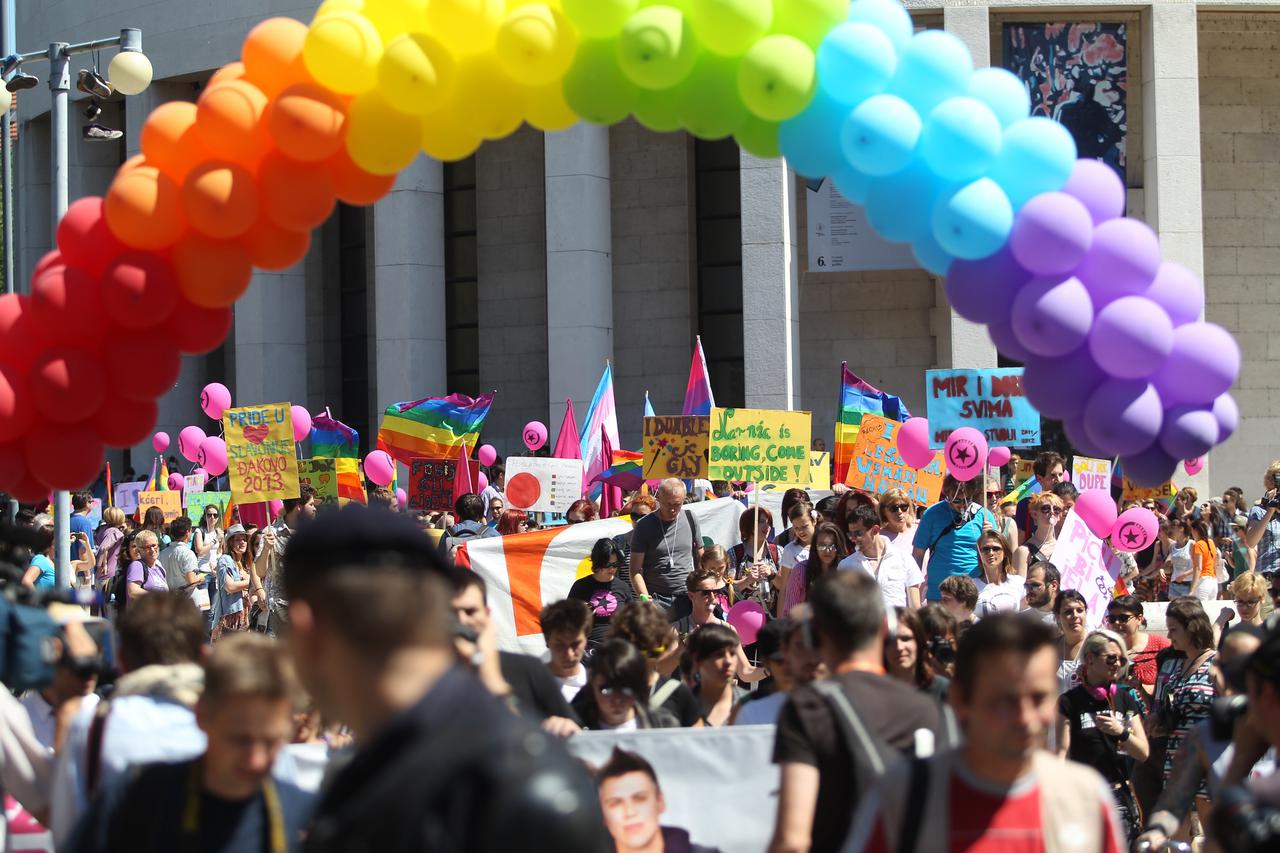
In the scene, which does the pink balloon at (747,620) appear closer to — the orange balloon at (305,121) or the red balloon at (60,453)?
A: the red balloon at (60,453)

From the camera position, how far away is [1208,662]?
7355 mm

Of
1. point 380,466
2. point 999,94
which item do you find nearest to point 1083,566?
point 999,94

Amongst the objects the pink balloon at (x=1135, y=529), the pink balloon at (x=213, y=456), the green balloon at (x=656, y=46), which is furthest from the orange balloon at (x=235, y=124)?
the pink balloon at (x=213, y=456)

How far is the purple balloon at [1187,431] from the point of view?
6457 millimetres

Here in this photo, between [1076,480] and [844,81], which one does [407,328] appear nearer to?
[1076,480]

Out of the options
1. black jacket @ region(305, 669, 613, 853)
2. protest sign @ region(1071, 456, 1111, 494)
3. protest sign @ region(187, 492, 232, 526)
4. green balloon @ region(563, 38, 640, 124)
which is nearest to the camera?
black jacket @ region(305, 669, 613, 853)

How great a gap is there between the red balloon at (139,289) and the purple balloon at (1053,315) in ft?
12.0

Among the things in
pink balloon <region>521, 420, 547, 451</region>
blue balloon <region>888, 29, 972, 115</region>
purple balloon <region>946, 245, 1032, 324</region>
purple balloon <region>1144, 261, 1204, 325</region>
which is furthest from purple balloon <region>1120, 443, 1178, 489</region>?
pink balloon <region>521, 420, 547, 451</region>

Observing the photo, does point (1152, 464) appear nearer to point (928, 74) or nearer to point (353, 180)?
point (928, 74)

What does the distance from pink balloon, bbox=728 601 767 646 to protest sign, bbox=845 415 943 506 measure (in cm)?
390

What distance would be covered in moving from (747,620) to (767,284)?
14.9 m

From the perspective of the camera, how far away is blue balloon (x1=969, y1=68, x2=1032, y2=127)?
6.73 m

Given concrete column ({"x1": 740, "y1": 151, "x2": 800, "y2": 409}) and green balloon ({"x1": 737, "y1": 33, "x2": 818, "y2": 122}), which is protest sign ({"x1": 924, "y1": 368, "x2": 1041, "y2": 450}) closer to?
green balloon ({"x1": 737, "y1": 33, "x2": 818, "y2": 122})

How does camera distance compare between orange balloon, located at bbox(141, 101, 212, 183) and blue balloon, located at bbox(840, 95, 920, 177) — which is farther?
orange balloon, located at bbox(141, 101, 212, 183)
